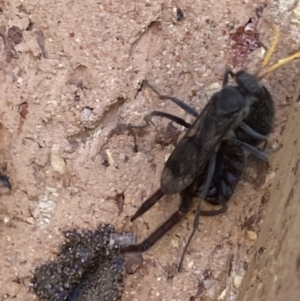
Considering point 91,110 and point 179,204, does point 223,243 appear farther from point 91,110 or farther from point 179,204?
point 91,110

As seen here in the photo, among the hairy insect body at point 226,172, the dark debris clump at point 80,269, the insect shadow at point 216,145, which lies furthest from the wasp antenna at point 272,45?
the dark debris clump at point 80,269

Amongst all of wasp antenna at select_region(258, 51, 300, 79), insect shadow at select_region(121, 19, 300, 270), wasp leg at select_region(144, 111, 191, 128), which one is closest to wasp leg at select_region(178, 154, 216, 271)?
insect shadow at select_region(121, 19, 300, 270)

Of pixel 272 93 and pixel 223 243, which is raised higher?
pixel 272 93

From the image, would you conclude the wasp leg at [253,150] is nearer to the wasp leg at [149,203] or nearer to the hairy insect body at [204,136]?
the hairy insect body at [204,136]

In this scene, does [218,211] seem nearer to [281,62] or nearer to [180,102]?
[180,102]

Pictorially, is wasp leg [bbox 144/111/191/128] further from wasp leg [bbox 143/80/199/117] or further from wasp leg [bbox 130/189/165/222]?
wasp leg [bbox 130/189/165/222]

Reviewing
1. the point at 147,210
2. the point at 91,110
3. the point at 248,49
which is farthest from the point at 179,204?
the point at 248,49
